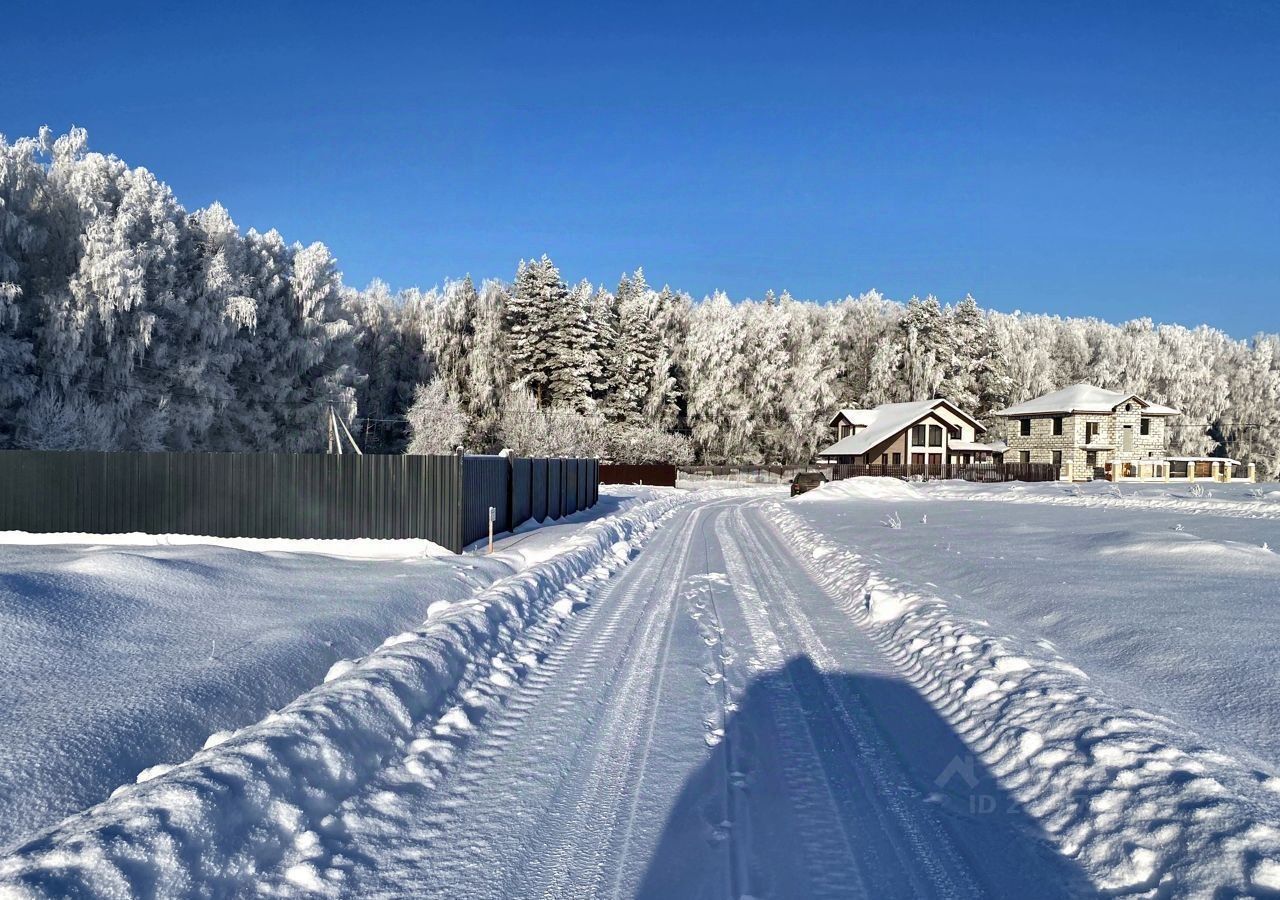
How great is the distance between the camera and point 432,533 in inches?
644

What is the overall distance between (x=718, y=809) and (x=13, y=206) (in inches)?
1656

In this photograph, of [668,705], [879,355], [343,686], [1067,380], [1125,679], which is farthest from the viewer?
[1067,380]

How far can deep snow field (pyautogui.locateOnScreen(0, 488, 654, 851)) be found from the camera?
4996mm

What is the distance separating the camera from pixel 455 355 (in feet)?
198

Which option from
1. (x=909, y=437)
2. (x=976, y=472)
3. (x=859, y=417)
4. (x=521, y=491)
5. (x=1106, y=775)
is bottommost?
(x=1106, y=775)

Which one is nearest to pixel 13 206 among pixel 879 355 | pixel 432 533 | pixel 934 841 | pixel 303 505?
pixel 303 505

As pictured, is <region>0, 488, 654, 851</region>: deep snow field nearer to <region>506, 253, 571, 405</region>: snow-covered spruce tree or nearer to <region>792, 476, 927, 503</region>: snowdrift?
<region>792, 476, 927, 503</region>: snowdrift

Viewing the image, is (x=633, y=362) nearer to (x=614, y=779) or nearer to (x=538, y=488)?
(x=538, y=488)

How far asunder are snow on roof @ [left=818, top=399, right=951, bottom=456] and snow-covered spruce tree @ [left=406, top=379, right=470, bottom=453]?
3070cm

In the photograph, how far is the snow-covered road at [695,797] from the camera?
12.6ft

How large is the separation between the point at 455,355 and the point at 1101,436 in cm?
5050

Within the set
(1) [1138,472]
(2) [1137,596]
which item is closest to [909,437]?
(1) [1138,472]

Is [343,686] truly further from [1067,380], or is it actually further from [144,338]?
[1067,380]

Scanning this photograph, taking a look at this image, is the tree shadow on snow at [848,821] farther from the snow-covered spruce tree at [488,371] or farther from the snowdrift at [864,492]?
the snow-covered spruce tree at [488,371]
